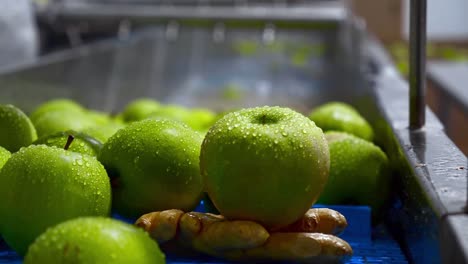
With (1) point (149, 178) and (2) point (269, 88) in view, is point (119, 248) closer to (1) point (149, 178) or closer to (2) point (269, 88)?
(1) point (149, 178)

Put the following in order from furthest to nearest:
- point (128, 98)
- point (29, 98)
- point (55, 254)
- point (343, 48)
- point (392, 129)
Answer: point (343, 48) → point (128, 98) → point (29, 98) → point (392, 129) → point (55, 254)

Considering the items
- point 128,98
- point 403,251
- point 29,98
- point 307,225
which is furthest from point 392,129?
point 128,98

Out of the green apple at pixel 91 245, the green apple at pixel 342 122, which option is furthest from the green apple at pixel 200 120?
the green apple at pixel 91 245

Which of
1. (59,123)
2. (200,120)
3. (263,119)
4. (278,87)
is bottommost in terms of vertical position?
(278,87)

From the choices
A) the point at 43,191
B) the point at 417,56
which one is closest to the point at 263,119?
the point at 43,191

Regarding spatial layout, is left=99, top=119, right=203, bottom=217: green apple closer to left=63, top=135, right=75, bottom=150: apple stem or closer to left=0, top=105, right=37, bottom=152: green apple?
left=63, top=135, right=75, bottom=150: apple stem

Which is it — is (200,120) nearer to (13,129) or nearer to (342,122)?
(342,122)
